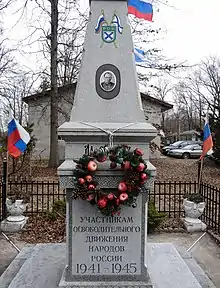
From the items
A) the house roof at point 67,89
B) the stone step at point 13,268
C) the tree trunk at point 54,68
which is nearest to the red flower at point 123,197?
the stone step at point 13,268

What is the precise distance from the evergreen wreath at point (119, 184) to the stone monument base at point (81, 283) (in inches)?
41.4

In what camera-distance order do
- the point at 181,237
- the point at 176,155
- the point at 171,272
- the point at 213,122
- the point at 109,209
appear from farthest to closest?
the point at 176,155 → the point at 213,122 → the point at 181,237 → the point at 171,272 → the point at 109,209

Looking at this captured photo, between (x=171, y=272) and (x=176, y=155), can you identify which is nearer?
(x=171, y=272)

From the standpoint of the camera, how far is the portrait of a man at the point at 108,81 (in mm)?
4488

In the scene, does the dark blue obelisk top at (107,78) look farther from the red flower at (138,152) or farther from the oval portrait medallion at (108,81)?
the red flower at (138,152)

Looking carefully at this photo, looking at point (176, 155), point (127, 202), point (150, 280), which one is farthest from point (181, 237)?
point (176, 155)

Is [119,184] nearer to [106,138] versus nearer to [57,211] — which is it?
[106,138]

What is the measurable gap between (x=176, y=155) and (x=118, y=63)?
28337 mm

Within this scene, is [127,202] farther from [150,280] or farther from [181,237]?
[181,237]

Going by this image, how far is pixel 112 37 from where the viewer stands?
4.50 meters

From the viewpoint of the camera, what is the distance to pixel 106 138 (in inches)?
172

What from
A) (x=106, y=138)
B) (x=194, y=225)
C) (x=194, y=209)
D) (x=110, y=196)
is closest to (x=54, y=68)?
(x=194, y=209)

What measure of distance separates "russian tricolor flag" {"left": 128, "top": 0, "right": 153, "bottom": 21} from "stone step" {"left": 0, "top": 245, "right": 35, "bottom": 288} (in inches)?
159

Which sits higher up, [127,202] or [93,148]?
[93,148]
